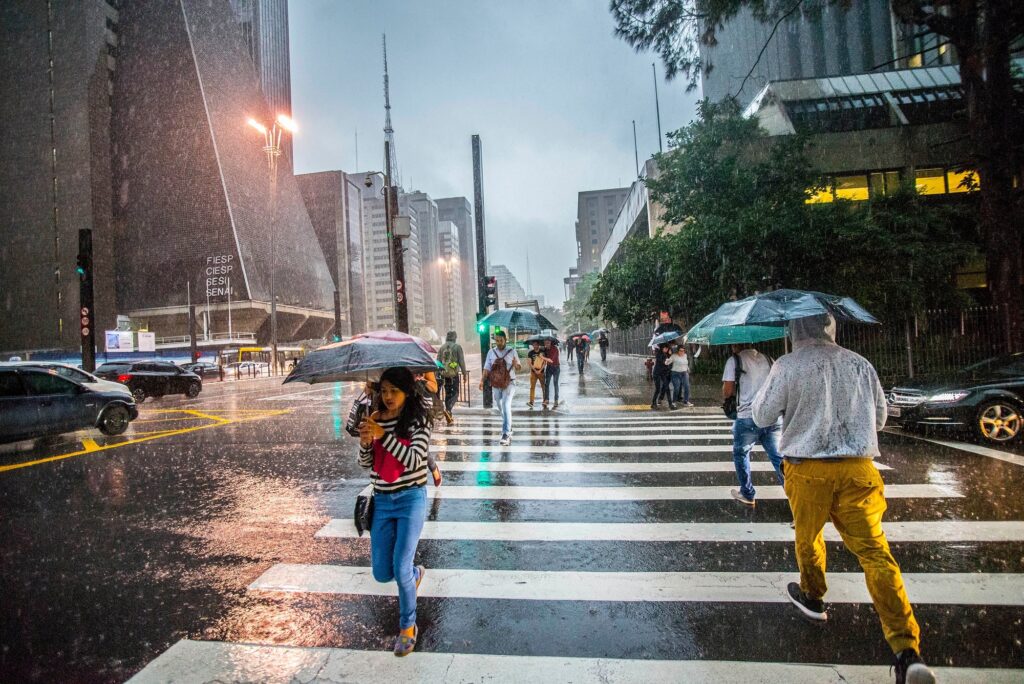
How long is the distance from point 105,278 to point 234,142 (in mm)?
23801

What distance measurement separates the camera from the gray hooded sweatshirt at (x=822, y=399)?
2.82 metres

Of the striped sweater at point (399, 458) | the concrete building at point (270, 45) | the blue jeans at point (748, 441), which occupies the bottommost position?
the blue jeans at point (748, 441)

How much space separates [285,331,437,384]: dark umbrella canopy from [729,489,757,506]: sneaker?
4.02m

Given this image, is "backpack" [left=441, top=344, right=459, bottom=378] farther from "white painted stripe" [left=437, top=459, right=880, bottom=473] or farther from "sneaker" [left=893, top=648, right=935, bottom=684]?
"sneaker" [left=893, top=648, right=935, bottom=684]

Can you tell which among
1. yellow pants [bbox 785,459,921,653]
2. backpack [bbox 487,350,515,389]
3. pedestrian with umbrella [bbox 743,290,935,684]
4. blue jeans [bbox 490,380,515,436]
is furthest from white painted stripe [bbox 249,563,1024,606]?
backpack [bbox 487,350,515,389]

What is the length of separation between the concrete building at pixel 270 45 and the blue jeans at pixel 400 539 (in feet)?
381

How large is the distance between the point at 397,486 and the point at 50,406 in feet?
34.8

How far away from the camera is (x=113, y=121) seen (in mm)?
63344

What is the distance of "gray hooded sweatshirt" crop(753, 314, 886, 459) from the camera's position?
2822 mm

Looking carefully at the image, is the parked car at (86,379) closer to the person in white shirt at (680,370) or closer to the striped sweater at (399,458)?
the striped sweater at (399,458)

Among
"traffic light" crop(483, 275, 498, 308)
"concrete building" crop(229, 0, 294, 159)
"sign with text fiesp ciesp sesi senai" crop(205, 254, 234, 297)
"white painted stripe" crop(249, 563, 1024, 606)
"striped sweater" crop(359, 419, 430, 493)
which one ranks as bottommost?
"white painted stripe" crop(249, 563, 1024, 606)

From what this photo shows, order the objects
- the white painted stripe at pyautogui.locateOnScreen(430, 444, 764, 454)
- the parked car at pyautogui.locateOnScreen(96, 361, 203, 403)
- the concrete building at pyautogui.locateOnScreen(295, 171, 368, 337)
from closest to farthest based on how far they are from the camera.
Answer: the white painted stripe at pyautogui.locateOnScreen(430, 444, 764, 454)
the parked car at pyautogui.locateOnScreen(96, 361, 203, 403)
the concrete building at pyautogui.locateOnScreen(295, 171, 368, 337)

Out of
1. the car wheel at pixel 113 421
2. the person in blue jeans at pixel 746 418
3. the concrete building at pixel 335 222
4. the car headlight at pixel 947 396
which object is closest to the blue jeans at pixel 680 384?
the car headlight at pixel 947 396

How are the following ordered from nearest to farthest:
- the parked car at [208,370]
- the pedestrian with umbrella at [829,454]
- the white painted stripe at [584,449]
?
the pedestrian with umbrella at [829,454] < the white painted stripe at [584,449] < the parked car at [208,370]
